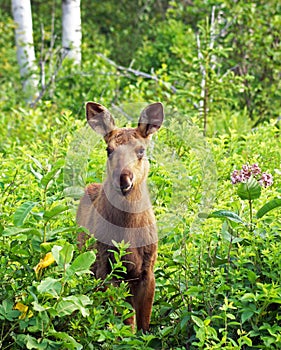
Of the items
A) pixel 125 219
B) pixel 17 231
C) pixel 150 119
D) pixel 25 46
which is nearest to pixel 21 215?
pixel 17 231

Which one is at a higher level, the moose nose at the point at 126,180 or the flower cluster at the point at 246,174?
the moose nose at the point at 126,180

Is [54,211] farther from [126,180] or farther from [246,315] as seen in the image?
[246,315]

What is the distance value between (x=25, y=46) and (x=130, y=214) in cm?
662

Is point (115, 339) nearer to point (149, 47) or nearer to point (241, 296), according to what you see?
point (241, 296)

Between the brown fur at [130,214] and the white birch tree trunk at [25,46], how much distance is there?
587 centimetres

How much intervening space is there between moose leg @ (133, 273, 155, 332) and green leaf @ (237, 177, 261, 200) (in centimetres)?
70

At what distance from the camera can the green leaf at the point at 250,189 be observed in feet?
13.1

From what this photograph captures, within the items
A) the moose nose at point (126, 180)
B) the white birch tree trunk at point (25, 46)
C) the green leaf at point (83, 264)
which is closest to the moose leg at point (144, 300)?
the moose nose at point (126, 180)

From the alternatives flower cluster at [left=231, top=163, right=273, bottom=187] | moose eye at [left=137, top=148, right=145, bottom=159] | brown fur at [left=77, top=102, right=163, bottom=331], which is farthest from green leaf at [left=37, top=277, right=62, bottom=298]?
flower cluster at [left=231, top=163, right=273, bottom=187]

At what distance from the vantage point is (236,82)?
892 centimetres

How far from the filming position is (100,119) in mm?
4531

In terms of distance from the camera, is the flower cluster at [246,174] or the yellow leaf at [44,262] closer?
the yellow leaf at [44,262]

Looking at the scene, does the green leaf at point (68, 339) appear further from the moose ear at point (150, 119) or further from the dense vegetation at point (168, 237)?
the moose ear at point (150, 119)

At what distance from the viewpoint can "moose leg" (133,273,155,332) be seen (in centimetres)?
421
